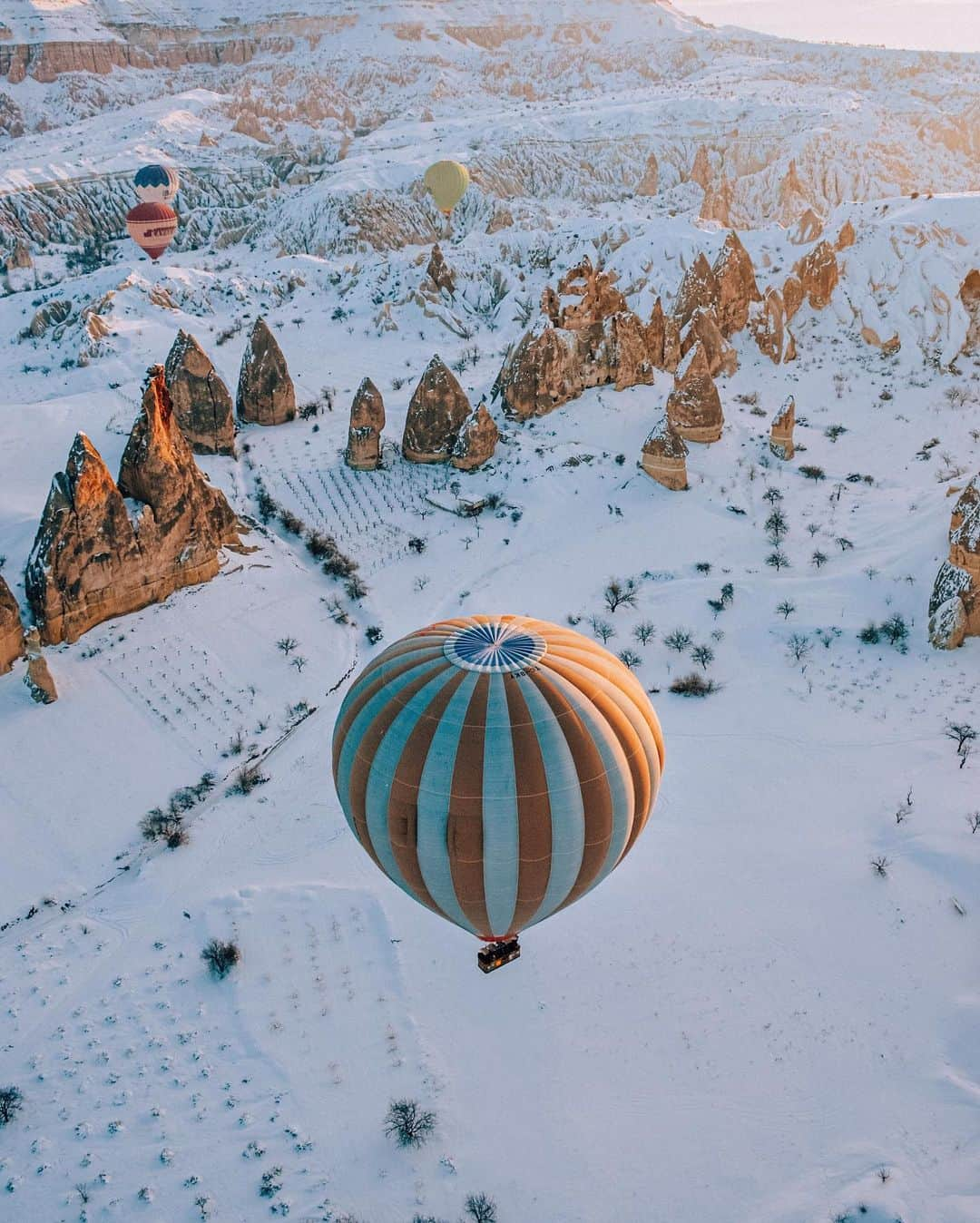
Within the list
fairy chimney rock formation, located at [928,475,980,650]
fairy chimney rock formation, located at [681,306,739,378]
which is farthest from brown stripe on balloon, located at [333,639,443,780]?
fairy chimney rock formation, located at [681,306,739,378]

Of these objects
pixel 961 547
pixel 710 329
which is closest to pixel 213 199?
pixel 710 329

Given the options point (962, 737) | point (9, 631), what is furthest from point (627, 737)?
point (9, 631)

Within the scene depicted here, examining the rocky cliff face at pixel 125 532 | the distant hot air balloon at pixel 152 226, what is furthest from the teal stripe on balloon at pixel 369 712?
the distant hot air balloon at pixel 152 226

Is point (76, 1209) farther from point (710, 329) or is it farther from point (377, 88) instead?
point (377, 88)

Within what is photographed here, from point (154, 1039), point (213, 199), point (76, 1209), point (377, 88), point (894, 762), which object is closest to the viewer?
point (76, 1209)

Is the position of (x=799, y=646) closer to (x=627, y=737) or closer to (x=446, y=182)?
(x=627, y=737)

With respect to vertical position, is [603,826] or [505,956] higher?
[603,826]
